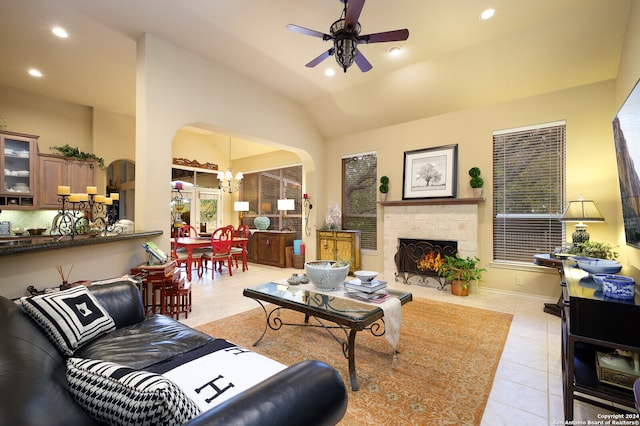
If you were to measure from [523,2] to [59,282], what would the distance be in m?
5.45

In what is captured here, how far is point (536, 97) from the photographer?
13.6 ft

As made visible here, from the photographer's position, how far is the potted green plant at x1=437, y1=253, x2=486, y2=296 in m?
4.34

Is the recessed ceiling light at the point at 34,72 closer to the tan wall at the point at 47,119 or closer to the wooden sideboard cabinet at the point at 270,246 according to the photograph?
the tan wall at the point at 47,119

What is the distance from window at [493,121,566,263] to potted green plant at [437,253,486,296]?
1.45 feet

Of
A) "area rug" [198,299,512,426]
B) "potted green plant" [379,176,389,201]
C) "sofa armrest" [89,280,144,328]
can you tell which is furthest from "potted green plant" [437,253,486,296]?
"sofa armrest" [89,280,144,328]

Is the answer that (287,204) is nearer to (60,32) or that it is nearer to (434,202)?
(434,202)

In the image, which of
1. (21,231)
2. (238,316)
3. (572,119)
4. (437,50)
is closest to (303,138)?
(437,50)

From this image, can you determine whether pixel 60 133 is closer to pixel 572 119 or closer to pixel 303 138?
pixel 303 138

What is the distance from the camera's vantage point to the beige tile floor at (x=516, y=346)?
1.78 meters

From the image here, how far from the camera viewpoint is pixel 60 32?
3.39m

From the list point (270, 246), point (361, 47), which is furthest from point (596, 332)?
point (270, 246)

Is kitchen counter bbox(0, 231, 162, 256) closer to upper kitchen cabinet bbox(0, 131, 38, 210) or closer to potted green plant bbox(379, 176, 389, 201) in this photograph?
upper kitchen cabinet bbox(0, 131, 38, 210)

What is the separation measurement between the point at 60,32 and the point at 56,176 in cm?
272

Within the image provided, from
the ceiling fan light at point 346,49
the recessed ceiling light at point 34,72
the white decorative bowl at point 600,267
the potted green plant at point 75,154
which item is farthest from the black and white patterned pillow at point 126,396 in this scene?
the potted green plant at point 75,154
